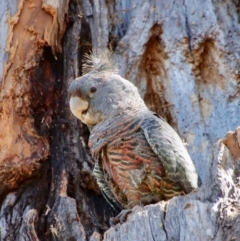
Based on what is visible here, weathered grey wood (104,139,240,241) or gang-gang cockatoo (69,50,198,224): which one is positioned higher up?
gang-gang cockatoo (69,50,198,224)

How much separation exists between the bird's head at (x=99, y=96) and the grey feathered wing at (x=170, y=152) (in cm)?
22

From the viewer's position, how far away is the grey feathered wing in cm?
374

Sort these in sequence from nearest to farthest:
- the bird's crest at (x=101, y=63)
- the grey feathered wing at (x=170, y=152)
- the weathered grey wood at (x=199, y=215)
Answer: the weathered grey wood at (x=199, y=215) → the grey feathered wing at (x=170, y=152) → the bird's crest at (x=101, y=63)

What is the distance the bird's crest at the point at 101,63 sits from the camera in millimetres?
4234

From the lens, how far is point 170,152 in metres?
3.76

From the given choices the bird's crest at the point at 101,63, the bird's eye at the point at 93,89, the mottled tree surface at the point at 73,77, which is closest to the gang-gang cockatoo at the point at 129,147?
the bird's eye at the point at 93,89

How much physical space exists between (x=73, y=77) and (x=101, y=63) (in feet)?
1.95

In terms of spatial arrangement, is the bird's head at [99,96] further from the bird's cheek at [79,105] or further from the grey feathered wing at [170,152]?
the grey feathered wing at [170,152]

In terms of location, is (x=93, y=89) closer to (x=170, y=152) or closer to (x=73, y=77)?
(x=170, y=152)

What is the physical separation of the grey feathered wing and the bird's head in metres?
0.22

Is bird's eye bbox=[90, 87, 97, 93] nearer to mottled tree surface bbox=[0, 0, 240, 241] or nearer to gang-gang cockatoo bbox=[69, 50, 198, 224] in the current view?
gang-gang cockatoo bbox=[69, 50, 198, 224]

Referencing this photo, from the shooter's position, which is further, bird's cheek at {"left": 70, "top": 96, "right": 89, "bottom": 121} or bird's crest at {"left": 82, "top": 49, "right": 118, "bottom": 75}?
bird's crest at {"left": 82, "top": 49, "right": 118, "bottom": 75}

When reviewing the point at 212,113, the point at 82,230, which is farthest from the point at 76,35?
the point at 82,230

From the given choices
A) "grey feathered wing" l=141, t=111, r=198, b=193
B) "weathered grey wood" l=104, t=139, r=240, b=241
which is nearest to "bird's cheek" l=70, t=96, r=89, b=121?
"grey feathered wing" l=141, t=111, r=198, b=193
